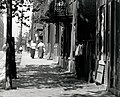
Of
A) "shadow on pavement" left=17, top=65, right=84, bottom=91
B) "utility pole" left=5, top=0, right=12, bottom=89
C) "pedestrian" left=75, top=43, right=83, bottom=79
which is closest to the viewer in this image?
"utility pole" left=5, top=0, right=12, bottom=89

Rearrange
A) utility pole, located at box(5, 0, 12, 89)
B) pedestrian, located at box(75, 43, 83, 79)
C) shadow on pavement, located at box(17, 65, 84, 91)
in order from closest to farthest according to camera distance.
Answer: utility pole, located at box(5, 0, 12, 89), shadow on pavement, located at box(17, 65, 84, 91), pedestrian, located at box(75, 43, 83, 79)

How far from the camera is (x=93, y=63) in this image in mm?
14773

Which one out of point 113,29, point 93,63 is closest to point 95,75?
point 93,63

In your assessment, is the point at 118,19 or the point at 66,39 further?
the point at 66,39

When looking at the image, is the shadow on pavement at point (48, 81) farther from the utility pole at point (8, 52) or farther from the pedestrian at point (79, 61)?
the utility pole at point (8, 52)

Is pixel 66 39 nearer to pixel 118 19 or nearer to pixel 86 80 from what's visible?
pixel 86 80

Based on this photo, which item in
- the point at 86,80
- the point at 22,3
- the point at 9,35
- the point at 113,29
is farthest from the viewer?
the point at 22,3

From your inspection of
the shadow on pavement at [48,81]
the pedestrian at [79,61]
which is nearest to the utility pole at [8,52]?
the shadow on pavement at [48,81]

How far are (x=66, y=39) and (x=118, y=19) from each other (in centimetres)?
1187

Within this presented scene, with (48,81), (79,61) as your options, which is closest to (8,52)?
(48,81)

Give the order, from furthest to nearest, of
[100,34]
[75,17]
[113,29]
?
1. [75,17]
2. [100,34]
3. [113,29]

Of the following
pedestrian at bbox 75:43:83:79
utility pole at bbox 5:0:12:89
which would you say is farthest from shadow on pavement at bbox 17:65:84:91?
utility pole at bbox 5:0:12:89

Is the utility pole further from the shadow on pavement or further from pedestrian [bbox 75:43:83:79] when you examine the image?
pedestrian [bbox 75:43:83:79]

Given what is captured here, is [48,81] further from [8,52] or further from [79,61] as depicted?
[8,52]
